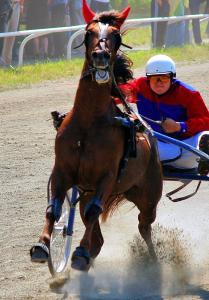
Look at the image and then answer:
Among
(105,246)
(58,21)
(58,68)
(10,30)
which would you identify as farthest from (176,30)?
(105,246)

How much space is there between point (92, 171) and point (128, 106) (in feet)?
2.22

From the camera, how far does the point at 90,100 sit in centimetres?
553

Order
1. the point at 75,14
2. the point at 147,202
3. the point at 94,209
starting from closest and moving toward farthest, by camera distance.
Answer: the point at 94,209
the point at 147,202
the point at 75,14

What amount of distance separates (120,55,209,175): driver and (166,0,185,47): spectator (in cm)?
1130

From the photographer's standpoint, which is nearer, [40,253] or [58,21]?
[40,253]

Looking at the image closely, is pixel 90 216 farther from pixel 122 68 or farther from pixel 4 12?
pixel 4 12

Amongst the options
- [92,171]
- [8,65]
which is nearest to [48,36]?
[8,65]

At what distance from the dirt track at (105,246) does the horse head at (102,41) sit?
4.70ft

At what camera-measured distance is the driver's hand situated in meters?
6.32

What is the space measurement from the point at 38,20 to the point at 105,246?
9.71 metres

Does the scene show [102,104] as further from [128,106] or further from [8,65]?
[8,65]

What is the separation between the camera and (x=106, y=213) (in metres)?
6.39

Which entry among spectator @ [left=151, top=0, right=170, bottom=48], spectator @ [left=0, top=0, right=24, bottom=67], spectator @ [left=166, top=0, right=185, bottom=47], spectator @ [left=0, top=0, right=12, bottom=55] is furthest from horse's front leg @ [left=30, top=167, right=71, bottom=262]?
spectator @ [left=166, top=0, right=185, bottom=47]

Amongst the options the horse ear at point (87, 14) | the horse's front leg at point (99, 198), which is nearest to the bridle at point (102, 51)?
the horse ear at point (87, 14)
